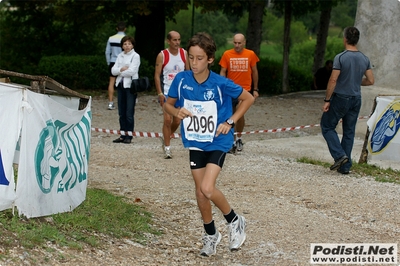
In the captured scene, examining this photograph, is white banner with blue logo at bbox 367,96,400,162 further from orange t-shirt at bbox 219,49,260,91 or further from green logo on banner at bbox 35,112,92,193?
green logo on banner at bbox 35,112,92,193

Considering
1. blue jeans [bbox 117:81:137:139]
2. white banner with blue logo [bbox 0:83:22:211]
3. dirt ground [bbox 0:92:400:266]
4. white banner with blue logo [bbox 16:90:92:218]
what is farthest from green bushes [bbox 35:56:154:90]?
white banner with blue logo [bbox 0:83:22:211]

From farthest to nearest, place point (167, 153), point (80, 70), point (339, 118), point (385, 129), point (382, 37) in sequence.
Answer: point (80, 70)
point (382, 37)
point (167, 153)
point (385, 129)
point (339, 118)

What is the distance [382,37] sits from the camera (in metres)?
13.7

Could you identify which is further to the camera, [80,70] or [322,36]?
[322,36]

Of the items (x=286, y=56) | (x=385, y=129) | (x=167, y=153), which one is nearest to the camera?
(x=385, y=129)

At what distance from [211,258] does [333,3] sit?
18623mm

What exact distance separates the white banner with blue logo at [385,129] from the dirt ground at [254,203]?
101 cm

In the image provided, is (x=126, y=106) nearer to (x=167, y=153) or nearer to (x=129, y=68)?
(x=129, y=68)

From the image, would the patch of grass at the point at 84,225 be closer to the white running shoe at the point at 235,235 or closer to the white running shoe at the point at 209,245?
the white running shoe at the point at 209,245

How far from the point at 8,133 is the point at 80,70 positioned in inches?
688

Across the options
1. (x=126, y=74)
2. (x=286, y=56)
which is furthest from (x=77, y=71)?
(x=126, y=74)

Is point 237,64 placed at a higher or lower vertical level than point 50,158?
higher

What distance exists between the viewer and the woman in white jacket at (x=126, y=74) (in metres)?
12.6

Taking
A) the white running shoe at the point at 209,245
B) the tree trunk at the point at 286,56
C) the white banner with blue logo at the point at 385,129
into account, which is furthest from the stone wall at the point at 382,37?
the tree trunk at the point at 286,56
